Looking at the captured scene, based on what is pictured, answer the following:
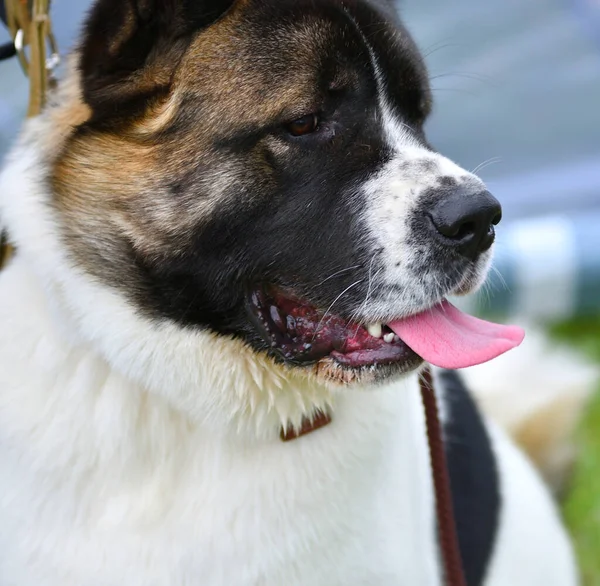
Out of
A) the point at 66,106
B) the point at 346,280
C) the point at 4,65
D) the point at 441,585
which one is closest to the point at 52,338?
the point at 66,106

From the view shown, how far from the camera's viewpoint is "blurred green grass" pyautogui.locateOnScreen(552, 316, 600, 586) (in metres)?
3.50

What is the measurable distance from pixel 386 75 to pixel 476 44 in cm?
384

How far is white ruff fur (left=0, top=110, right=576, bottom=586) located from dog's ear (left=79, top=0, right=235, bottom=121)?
10.2 inches

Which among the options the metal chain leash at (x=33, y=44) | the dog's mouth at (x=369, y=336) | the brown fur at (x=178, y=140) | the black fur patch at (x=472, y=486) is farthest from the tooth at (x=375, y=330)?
the metal chain leash at (x=33, y=44)

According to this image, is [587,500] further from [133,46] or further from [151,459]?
[133,46]

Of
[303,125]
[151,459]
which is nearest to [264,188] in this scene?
[303,125]

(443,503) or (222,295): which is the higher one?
(222,295)

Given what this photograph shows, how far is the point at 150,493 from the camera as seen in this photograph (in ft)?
6.75

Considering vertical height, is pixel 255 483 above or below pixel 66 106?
below

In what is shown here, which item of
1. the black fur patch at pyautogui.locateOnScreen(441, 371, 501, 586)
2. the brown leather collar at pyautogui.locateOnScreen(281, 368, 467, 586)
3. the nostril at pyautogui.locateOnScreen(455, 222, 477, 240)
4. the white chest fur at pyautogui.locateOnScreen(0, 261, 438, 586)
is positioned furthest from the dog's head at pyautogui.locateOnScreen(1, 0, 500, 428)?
the black fur patch at pyautogui.locateOnScreen(441, 371, 501, 586)

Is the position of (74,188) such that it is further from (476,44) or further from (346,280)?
(476,44)

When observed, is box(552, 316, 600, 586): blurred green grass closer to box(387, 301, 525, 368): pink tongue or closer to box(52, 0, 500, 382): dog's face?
box(387, 301, 525, 368): pink tongue

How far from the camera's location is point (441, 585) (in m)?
2.40

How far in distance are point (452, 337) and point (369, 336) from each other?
20cm
